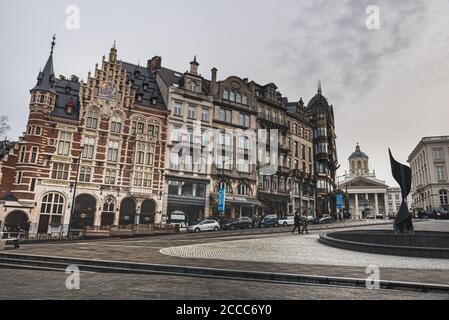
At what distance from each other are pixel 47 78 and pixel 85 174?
38.3 ft

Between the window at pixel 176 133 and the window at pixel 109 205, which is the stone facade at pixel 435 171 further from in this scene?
the window at pixel 109 205

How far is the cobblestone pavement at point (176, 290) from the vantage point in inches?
249

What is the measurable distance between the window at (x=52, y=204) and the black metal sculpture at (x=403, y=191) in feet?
101

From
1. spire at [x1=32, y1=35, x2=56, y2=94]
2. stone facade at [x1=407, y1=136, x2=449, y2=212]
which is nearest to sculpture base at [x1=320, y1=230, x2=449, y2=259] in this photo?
spire at [x1=32, y1=35, x2=56, y2=94]

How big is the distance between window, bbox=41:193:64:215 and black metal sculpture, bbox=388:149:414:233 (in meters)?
30.9

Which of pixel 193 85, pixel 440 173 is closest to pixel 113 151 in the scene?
pixel 193 85

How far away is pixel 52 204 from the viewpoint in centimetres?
3088

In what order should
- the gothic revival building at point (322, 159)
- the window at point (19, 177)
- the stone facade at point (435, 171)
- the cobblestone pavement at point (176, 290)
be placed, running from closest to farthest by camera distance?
the cobblestone pavement at point (176, 290) < the window at point (19, 177) < the gothic revival building at point (322, 159) < the stone facade at point (435, 171)

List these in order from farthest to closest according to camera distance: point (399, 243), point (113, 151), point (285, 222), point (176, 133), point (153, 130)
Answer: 1. point (176, 133)
2. point (153, 130)
3. point (285, 222)
4. point (113, 151)
5. point (399, 243)

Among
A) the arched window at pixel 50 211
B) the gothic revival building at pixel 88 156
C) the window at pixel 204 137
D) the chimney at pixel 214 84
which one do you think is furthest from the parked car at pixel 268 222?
the arched window at pixel 50 211

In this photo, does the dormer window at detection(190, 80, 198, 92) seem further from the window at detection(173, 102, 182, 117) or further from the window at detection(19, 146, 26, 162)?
the window at detection(19, 146, 26, 162)

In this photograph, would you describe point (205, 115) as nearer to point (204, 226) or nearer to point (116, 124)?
point (116, 124)
